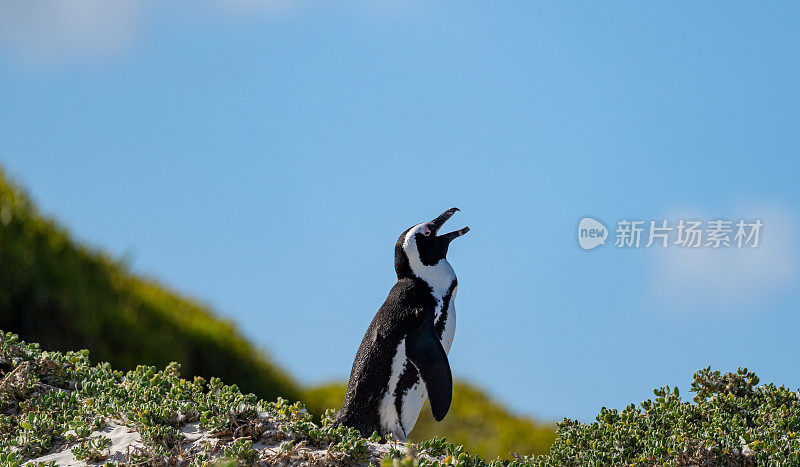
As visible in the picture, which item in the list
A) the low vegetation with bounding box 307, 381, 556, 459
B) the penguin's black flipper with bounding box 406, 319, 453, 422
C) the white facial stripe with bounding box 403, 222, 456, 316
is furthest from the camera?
the low vegetation with bounding box 307, 381, 556, 459

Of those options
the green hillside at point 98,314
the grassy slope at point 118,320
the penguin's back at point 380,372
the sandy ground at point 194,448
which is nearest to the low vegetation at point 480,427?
the grassy slope at point 118,320

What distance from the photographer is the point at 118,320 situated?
9875mm

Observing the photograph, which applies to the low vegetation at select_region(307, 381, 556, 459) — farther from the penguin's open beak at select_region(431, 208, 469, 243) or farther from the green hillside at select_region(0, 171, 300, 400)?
the penguin's open beak at select_region(431, 208, 469, 243)

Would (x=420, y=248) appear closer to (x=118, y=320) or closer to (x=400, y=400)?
(x=400, y=400)

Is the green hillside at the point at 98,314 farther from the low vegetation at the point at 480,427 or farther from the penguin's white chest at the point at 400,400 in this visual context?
the penguin's white chest at the point at 400,400

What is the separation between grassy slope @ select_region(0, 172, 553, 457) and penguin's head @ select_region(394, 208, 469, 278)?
5520mm

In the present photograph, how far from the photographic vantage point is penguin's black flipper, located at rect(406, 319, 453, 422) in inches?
198

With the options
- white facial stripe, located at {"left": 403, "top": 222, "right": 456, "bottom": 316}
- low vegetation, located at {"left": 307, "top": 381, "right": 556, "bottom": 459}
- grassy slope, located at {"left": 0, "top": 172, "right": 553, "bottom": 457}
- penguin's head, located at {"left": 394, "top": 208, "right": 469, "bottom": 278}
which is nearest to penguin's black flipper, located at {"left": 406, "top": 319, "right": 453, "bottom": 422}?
white facial stripe, located at {"left": 403, "top": 222, "right": 456, "bottom": 316}

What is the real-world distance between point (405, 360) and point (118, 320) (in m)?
6.00

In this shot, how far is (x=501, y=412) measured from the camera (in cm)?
1388

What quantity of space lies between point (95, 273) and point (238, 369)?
91.9 inches

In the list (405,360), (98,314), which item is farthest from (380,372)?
(98,314)

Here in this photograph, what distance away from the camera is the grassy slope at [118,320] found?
9.32m

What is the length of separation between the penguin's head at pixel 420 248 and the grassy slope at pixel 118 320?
552 cm
